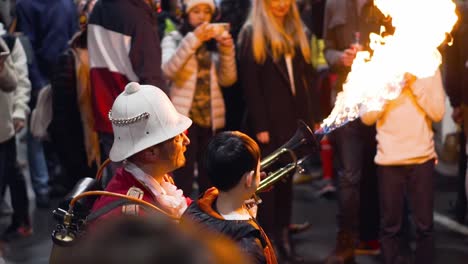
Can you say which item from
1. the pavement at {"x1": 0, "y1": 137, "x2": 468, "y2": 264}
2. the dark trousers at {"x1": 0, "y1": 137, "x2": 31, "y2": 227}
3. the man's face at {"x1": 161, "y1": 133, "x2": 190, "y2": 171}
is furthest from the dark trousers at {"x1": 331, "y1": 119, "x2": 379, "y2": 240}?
the dark trousers at {"x1": 0, "y1": 137, "x2": 31, "y2": 227}

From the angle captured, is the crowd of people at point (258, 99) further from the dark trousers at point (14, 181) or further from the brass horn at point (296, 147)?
the brass horn at point (296, 147)

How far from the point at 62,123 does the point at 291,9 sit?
6.25 ft

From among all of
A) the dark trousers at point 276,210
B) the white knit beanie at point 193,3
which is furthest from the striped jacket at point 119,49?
the dark trousers at point 276,210

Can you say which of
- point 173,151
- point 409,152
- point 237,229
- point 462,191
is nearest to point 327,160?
point 462,191

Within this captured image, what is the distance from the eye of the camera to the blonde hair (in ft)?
21.0

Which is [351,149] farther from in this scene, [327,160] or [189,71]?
[327,160]

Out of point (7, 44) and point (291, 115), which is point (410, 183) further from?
point (7, 44)

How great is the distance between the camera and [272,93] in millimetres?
6473

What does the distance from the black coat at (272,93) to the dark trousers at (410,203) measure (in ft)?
3.19

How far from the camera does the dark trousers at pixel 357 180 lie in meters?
6.15

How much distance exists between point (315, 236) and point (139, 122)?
3409mm

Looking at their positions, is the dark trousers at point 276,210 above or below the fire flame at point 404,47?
below

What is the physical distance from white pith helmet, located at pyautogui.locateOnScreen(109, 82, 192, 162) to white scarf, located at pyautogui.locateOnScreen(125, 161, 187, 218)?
3.2 inches

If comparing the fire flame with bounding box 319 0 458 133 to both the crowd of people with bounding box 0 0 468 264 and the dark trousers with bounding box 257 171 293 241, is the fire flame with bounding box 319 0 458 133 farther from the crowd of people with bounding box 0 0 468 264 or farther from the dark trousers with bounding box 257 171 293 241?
the dark trousers with bounding box 257 171 293 241
